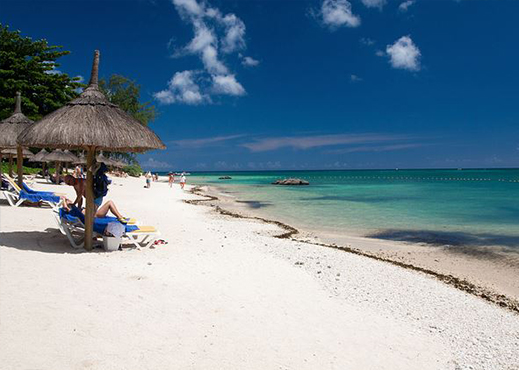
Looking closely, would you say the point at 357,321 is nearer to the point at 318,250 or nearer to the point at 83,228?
the point at 318,250

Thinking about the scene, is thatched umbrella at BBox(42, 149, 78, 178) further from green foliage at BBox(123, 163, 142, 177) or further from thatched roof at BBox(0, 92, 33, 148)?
green foliage at BBox(123, 163, 142, 177)

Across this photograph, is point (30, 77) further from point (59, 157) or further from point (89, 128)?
point (89, 128)

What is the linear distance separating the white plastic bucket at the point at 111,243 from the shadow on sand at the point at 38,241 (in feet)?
1.45

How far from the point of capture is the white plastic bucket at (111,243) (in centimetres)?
731

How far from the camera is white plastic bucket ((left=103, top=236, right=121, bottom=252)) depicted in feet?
24.0

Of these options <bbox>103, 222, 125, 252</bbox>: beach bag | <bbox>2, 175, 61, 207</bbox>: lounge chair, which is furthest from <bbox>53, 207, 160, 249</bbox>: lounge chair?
<bbox>2, 175, 61, 207</bbox>: lounge chair

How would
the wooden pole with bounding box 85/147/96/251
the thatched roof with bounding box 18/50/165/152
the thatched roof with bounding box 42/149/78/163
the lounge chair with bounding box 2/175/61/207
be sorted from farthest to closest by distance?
the thatched roof with bounding box 42/149/78/163 < the lounge chair with bounding box 2/175/61/207 < the wooden pole with bounding box 85/147/96/251 < the thatched roof with bounding box 18/50/165/152

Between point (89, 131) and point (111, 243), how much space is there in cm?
224

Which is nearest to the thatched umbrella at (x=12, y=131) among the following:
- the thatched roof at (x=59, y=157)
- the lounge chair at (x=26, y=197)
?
the lounge chair at (x=26, y=197)

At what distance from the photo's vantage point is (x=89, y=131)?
698 cm

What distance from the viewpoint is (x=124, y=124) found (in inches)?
295

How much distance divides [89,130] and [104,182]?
1127 mm

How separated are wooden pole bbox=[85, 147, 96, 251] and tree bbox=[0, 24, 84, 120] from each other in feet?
85.7

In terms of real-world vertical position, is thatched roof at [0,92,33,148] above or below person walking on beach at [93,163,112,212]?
above
